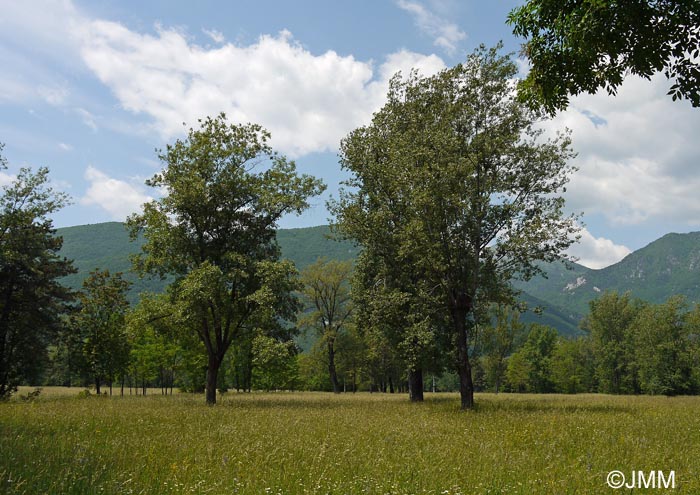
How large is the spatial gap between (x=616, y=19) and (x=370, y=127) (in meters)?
22.2

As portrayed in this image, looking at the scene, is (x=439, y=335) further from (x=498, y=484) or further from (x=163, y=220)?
A: (x=498, y=484)

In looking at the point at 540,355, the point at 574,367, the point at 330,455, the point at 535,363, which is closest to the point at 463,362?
the point at 330,455

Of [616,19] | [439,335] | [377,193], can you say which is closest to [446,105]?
[377,193]

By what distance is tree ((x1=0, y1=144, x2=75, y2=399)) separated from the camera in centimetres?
3001

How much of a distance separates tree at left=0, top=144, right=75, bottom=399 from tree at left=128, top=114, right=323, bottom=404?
10353mm

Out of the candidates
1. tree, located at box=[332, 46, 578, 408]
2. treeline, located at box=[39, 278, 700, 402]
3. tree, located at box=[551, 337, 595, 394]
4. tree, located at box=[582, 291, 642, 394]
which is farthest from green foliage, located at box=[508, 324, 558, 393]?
tree, located at box=[332, 46, 578, 408]

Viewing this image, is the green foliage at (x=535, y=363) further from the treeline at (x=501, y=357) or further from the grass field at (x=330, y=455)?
the grass field at (x=330, y=455)

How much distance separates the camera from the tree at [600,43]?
827cm

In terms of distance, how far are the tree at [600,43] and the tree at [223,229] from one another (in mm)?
16716

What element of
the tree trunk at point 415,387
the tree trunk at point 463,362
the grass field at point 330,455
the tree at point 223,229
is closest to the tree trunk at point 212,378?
the tree at point 223,229

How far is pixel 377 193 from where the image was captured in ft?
94.1

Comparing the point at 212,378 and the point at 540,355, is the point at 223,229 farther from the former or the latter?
the point at 540,355

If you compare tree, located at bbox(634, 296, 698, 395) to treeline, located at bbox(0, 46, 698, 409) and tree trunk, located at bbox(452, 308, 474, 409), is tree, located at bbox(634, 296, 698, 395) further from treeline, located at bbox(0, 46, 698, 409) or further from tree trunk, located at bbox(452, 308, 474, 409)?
tree trunk, located at bbox(452, 308, 474, 409)

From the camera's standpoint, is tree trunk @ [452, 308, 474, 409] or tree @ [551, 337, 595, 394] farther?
tree @ [551, 337, 595, 394]
